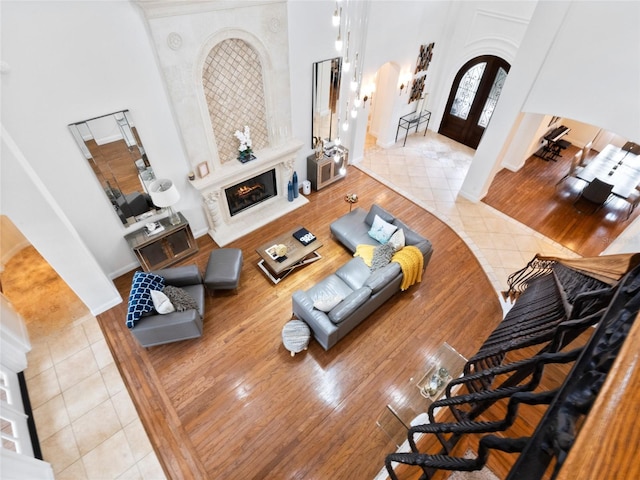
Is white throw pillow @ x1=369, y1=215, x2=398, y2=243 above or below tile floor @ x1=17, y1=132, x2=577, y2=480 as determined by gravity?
above

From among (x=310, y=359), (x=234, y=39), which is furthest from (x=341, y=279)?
(x=234, y=39)

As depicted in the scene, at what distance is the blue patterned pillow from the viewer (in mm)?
4258

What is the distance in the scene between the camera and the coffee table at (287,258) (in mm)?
5488

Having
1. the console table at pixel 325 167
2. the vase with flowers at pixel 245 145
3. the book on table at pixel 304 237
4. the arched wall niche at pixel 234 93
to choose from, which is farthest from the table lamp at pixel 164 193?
the console table at pixel 325 167

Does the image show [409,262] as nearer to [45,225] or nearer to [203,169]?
[203,169]

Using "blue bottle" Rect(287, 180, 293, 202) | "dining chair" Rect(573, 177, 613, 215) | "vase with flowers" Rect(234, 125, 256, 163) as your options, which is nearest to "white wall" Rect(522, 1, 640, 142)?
"dining chair" Rect(573, 177, 613, 215)

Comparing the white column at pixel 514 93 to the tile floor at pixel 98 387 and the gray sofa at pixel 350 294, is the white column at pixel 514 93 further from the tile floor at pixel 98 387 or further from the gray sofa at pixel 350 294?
the gray sofa at pixel 350 294

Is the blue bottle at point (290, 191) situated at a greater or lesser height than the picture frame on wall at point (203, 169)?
lesser

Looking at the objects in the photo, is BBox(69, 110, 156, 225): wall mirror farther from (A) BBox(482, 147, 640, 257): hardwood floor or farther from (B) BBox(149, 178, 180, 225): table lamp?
(A) BBox(482, 147, 640, 257): hardwood floor

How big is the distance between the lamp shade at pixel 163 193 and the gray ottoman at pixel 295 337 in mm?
2617

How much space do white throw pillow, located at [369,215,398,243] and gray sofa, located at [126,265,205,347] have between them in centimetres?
305

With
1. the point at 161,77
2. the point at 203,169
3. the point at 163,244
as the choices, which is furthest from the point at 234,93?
the point at 163,244

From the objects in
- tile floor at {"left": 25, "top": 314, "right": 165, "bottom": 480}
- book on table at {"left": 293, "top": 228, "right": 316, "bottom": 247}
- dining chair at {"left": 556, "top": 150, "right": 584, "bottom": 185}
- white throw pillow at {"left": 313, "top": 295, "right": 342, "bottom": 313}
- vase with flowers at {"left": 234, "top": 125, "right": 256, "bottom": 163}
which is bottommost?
tile floor at {"left": 25, "top": 314, "right": 165, "bottom": 480}

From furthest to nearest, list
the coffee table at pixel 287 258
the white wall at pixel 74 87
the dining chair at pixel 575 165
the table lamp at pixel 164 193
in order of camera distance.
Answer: the dining chair at pixel 575 165
the coffee table at pixel 287 258
the table lamp at pixel 164 193
the white wall at pixel 74 87
